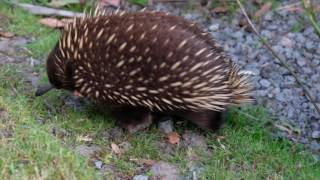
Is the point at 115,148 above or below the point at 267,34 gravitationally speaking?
below

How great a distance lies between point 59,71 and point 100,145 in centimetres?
66

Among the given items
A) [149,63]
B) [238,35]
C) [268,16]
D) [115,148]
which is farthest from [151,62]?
[268,16]

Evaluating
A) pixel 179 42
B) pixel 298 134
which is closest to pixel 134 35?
pixel 179 42

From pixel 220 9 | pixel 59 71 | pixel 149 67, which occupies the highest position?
pixel 220 9

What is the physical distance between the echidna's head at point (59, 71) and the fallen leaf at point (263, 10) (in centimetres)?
250

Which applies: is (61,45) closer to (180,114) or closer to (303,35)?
(180,114)

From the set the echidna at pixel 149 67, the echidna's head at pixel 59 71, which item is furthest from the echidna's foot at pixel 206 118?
the echidna's head at pixel 59 71

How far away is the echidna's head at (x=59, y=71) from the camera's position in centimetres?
453

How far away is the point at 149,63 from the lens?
4191 millimetres

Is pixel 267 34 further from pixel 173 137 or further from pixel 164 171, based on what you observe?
pixel 164 171

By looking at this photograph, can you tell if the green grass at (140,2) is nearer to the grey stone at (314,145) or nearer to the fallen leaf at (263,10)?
the fallen leaf at (263,10)

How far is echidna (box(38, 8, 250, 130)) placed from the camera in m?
4.19

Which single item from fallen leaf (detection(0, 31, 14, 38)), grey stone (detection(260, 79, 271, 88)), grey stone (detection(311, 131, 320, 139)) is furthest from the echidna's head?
grey stone (detection(311, 131, 320, 139))

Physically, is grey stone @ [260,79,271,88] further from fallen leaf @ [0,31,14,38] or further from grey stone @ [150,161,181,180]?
fallen leaf @ [0,31,14,38]
